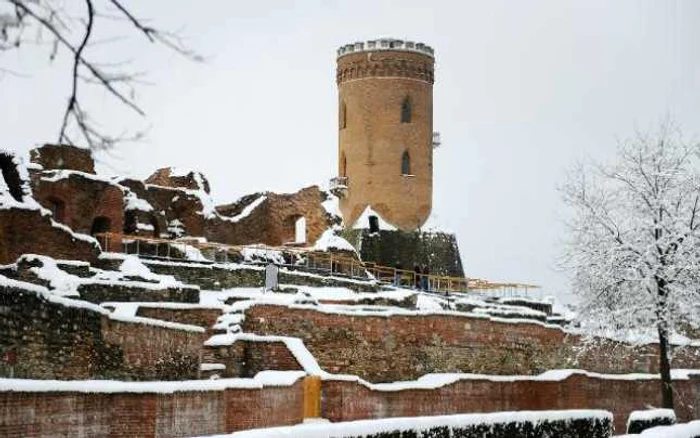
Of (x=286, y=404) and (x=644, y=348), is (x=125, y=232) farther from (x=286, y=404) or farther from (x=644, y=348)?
(x=286, y=404)

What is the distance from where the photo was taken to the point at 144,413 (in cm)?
1442

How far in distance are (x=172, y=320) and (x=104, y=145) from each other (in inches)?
617

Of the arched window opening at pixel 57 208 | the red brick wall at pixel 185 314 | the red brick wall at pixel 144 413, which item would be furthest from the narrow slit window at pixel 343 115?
the red brick wall at pixel 144 413

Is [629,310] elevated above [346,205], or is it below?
below

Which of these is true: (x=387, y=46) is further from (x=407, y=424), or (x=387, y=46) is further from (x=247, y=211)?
(x=407, y=424)

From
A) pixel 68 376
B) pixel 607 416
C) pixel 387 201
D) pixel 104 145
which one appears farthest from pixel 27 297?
pixel 387 201

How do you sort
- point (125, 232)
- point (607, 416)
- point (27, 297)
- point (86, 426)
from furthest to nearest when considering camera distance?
point (125, 232) → point (607, 416) → point (27, 297) → point (86, 426)

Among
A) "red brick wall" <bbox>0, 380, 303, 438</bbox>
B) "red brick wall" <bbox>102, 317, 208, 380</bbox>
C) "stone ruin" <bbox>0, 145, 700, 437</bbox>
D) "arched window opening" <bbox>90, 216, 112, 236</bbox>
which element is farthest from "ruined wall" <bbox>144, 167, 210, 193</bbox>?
"red brick wall" <bbox>0, 380, 303, 438</bbox>

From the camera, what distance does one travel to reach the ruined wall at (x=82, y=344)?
51.7 feet

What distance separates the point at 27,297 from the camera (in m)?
15.9

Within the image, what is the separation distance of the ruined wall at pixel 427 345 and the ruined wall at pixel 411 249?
17.2m

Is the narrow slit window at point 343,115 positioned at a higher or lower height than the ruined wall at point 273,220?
higher

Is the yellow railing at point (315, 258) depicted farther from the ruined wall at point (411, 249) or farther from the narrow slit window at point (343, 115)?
the narrow slit window at point (343, 115)

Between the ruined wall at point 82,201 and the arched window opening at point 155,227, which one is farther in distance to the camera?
the arched window opening at point 155,227
